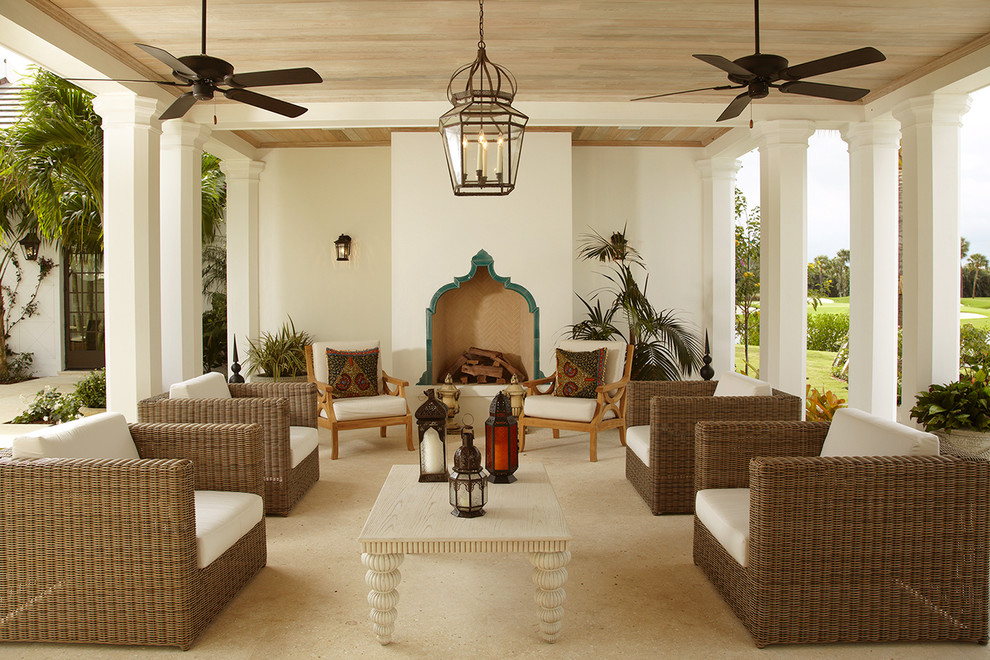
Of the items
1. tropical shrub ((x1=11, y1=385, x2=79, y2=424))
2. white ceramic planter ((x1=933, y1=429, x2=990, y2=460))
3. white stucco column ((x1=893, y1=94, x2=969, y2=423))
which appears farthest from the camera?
tropical shrub ((x1=11, y1=385, x2=79, y2=424))

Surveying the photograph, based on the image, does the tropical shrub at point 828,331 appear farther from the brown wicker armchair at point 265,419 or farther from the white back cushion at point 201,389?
the white back cushion at point 201,389

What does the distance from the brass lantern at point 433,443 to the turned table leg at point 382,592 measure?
2.40ft

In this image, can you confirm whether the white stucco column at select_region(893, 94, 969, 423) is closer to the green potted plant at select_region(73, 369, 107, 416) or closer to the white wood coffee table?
the white wood coffee table

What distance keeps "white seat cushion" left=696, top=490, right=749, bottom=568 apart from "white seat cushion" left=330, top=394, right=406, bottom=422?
3081 millimetres

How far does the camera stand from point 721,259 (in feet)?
25.1

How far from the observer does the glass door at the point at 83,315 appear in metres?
10.1

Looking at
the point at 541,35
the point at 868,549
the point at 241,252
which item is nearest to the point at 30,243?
the point at 241,252

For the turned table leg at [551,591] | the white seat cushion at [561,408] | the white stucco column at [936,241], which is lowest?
the turned table leg at [551,591]

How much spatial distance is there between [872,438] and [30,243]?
10.7 meters

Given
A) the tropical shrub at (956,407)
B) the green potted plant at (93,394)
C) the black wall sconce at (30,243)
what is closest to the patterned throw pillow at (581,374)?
the tropical shrub at (956,407)

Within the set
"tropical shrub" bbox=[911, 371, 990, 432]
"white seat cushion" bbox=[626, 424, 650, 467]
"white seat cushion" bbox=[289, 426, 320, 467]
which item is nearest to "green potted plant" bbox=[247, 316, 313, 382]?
"white seat cushion" bbox=[289, 426, 320, 467]

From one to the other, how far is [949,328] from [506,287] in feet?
12.2

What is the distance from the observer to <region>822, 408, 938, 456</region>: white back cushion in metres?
2.64

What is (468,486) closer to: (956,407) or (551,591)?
(551,591)
